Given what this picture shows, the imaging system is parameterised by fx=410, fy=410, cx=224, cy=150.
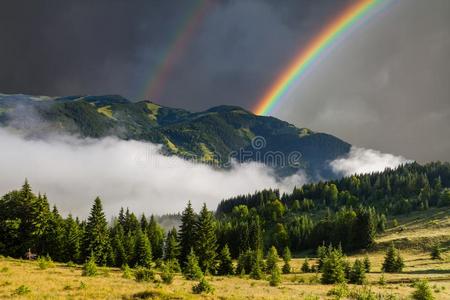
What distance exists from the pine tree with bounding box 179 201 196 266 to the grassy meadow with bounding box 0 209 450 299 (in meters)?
20.1

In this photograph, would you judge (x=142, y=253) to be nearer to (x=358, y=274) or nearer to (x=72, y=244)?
(x=72, y=244)

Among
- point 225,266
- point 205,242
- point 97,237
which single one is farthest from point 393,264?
point 97,237

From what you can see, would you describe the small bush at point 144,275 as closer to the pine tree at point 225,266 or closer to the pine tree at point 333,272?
the pine tree at point 333,272

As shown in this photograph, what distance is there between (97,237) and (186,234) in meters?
19.0

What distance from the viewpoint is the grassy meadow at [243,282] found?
102ft

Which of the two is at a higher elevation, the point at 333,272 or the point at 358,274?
the point at 333,272

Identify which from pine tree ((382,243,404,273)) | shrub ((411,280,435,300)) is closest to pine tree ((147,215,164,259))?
pine tree ((382,243,404,273))

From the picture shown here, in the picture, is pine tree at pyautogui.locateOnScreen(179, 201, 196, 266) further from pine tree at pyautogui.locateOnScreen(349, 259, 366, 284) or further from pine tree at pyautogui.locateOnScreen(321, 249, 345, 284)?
pine tree at pyautogui.locateOnScreen(349, 259, 366, 284)

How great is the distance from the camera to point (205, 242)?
84812mm

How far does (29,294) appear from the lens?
28547 millimetres

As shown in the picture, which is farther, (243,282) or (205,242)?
(205,242)

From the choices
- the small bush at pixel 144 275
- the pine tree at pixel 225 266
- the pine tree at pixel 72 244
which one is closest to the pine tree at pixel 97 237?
the pine tree at pixel 72 244

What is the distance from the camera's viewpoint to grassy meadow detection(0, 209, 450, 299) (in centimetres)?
3122

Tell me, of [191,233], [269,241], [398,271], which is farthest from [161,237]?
[398,271]
